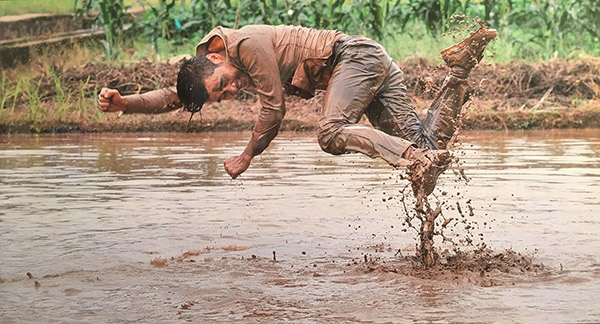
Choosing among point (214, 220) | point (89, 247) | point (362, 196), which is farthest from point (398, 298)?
point (362, 196)

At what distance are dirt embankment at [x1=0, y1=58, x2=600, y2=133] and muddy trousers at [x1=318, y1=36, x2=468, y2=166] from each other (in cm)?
837

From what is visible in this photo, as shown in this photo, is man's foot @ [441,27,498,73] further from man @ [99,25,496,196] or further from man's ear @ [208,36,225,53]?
man's ear @ [208,36,225,53]

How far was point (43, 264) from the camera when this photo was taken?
5.58m

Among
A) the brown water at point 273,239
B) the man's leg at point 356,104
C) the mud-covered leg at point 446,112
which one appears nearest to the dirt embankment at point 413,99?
the brown water at point 273,239

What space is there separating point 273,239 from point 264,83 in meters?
1.19

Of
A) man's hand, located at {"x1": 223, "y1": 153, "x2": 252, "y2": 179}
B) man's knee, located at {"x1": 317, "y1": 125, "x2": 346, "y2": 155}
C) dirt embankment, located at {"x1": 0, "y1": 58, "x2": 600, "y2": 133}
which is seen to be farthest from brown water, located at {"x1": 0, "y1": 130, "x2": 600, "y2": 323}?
dirt embankment, located at {"x1": 0, "y1": 58, "x2": 600, "y2": 133}

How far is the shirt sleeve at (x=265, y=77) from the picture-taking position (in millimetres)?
5570

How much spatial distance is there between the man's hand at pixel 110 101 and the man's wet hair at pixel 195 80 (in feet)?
1.11

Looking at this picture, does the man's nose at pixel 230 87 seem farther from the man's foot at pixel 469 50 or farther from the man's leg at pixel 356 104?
the man's foot at pixel 469 50

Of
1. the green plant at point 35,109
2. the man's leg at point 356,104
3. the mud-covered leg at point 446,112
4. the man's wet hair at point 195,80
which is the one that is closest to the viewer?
the man's leg at point 356,104

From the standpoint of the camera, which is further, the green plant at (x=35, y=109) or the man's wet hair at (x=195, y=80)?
the green plant at (x=35, y=109)

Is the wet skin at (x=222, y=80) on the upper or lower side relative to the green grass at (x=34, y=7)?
upper

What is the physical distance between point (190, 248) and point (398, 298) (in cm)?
187

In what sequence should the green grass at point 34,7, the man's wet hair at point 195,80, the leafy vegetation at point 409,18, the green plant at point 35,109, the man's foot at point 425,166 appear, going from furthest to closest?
the green grass at point 34,7 → the leafy vegetation at point 409,18 → the green plant at point 35,109 → the man's wet hair at point 195,80 → the man's foot at point 425,166
